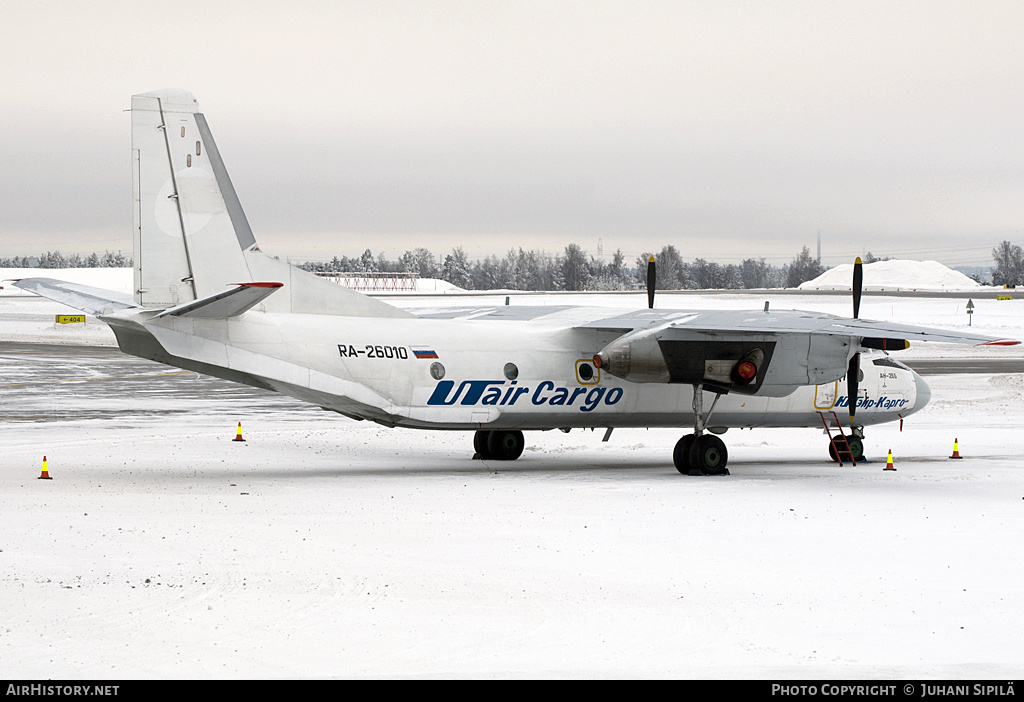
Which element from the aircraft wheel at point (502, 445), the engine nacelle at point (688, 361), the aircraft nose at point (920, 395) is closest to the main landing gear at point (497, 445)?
the aircraft wheel at point (502, 445)

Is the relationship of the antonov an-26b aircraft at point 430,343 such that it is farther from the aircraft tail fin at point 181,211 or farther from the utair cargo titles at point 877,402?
the utair cargo titles at point 877,402

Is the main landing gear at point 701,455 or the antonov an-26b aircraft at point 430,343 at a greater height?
the antonov an-26b aircraft at point 430,343

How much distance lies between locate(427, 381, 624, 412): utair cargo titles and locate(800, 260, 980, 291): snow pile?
132 m

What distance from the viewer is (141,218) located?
17.5 meters

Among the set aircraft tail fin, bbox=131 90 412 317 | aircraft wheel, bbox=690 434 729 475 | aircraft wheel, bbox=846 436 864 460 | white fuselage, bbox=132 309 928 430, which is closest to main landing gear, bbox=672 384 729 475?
aircraft wheel, bbox=690 434 729 475

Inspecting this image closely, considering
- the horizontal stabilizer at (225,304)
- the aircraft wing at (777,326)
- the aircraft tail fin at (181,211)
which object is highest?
the aircraft tail fin at (181,211)

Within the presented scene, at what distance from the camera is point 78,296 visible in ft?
58.0

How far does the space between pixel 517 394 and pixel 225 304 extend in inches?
231

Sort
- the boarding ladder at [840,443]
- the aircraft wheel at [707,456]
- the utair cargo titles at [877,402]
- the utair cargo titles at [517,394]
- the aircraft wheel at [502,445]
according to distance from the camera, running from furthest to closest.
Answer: the utair cargo titles at [877,402], the boarding ladder at [840,443], the aircraft wheel at [502,445], the aircraft wheel at [707,456], the utair cargo titles at [517,394]

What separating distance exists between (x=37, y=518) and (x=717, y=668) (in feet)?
31.0

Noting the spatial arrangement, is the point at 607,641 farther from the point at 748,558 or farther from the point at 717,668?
the point at 748,558

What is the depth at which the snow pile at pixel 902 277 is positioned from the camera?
152 meters

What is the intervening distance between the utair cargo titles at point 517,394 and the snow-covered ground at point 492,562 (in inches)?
53.3
